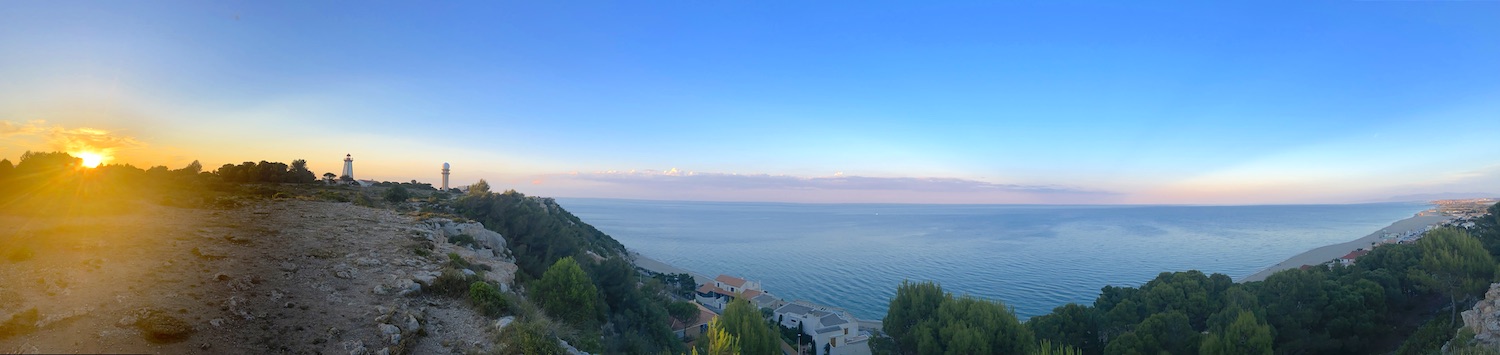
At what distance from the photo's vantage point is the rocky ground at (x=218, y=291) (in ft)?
22.2

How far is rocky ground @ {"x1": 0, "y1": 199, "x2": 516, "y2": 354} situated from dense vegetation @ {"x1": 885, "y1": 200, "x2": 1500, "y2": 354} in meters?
14.3

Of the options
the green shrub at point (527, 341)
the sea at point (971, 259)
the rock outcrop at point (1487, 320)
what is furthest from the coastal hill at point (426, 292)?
the sea at point (971, 259)

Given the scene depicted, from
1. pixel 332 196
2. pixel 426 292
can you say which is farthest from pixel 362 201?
pixel 426 292

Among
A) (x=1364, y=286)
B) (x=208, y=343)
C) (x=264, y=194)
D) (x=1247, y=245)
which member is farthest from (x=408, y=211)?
(x=1247, y=245)

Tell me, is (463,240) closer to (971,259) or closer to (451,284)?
(451,284)

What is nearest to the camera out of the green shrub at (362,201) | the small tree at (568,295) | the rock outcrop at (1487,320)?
the small tree at (568,295)

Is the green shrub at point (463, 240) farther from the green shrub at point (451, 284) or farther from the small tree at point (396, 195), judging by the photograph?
the small tree at point (396, 195)

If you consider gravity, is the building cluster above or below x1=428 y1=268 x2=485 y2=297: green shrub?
below

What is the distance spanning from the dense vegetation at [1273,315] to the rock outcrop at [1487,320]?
1.22m

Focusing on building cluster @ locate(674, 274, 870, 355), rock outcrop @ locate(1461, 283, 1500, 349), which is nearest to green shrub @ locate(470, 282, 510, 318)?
building cluster @ locate(674, 274, 870, 355)

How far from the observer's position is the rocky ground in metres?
6.75

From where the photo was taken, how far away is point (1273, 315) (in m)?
20.5

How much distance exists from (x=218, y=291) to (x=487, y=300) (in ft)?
12.2

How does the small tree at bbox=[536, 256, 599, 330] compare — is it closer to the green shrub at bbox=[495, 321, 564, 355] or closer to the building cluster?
the green shrub at bbox=[495, 321, 564, 355]
